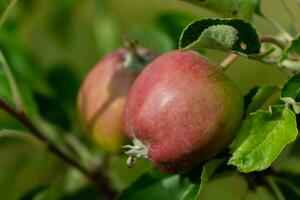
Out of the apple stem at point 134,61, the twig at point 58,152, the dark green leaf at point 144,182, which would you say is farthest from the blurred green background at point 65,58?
the dark green leaf at point 144,182

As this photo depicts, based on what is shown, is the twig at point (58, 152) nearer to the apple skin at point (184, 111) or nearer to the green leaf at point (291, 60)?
the apple skin at point (184, 111)

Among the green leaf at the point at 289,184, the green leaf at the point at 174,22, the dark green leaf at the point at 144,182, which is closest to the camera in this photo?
the dark green leaf at the point at 144,182

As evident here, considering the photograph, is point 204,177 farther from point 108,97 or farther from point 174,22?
point 174,22

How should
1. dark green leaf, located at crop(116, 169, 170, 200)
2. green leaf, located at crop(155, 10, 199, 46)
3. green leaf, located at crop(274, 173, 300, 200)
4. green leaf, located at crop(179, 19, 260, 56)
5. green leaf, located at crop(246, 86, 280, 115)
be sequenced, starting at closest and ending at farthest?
green leaf, located at crop(179, 19, 260, 56) → green leaf, located at crop(246, 86, 280, 115) → dark green leaf, located at crop(116, 169, 170, 200) → green leaf, located at crop(274, 173, 300, 200) → green leaf, located at crop(155, 10, 199, 46)

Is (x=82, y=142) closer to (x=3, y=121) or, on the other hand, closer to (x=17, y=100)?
(x=3, y=121)

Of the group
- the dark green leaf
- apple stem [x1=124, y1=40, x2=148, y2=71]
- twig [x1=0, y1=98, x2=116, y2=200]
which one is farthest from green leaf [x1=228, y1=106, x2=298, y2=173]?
twig [x1=0, y1=98, x2=116, y2=200]

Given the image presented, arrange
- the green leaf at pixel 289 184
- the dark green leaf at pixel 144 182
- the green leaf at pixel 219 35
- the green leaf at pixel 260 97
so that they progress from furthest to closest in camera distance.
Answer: the green leaf at pixel 289 184 < the dark green leaf at pixel 144 182 < the green leaf at pixel 260 97 < the green leaf at pixel 219 35

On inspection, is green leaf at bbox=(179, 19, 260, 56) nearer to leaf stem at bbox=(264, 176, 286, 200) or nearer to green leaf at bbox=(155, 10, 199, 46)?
leaf stem at bbox=(264, 176, 286, 200)
